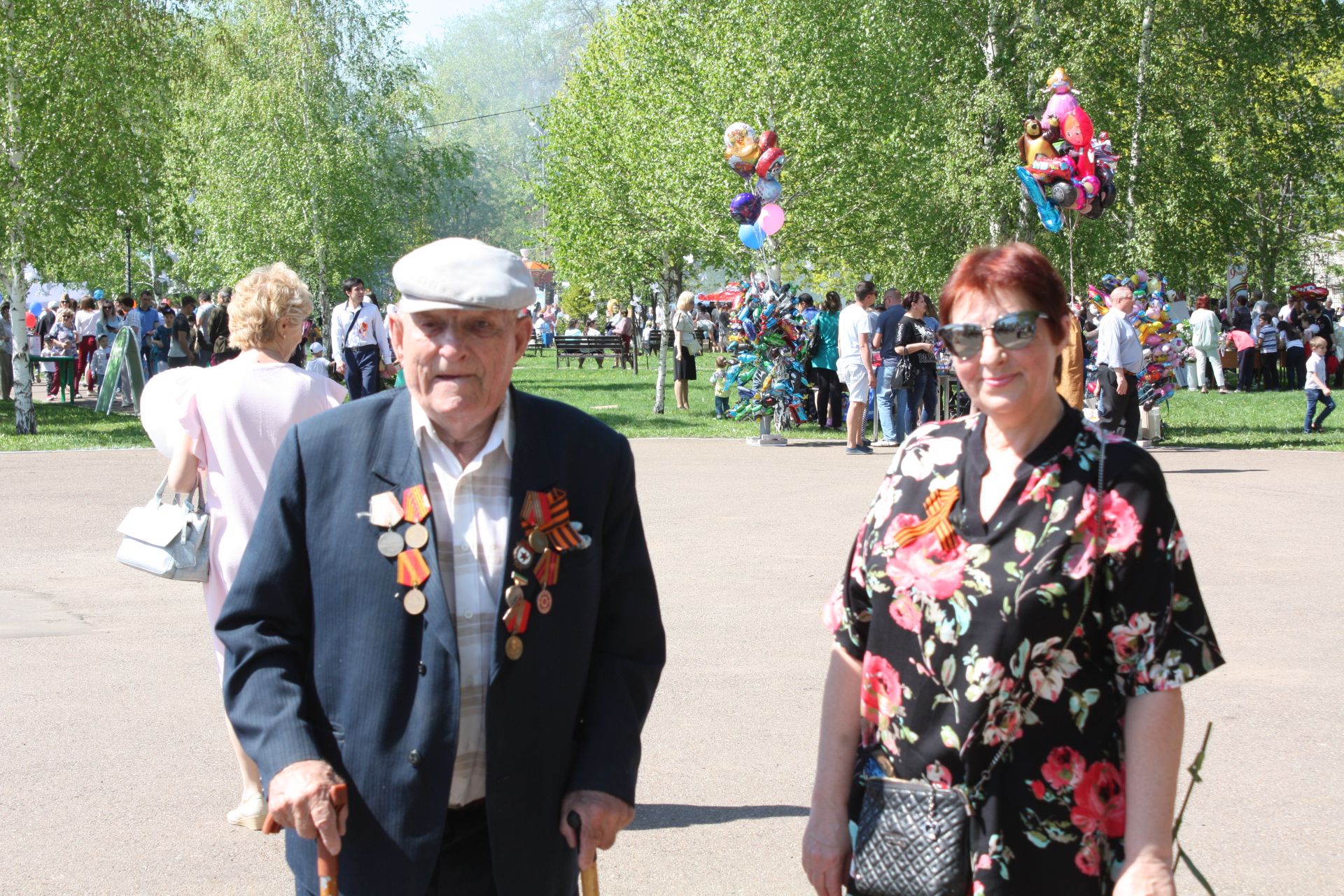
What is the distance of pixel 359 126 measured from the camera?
1571 inches

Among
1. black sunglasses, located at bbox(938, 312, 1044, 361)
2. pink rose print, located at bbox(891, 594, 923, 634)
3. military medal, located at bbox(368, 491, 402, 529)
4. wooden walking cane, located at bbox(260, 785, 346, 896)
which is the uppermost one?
black sunglasses, located at bbox(938, 312, 1044, 361)

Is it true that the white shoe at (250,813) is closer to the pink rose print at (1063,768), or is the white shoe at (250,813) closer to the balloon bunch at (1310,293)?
the pink rose print at (1063,768)

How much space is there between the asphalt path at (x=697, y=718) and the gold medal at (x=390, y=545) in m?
2.26

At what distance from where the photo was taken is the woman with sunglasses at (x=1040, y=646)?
8.17ft

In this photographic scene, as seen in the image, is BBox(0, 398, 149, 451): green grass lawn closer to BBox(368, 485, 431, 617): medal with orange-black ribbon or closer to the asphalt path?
the asphalt path

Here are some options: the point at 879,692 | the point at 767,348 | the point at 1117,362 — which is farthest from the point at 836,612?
the point at 767,348

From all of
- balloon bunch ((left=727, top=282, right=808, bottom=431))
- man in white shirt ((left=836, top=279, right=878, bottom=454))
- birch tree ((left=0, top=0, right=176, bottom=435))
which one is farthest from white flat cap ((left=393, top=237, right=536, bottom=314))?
birch tree ((left=0, top=0, right=176, bottom=435))

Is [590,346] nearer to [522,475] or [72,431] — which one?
[72,431]

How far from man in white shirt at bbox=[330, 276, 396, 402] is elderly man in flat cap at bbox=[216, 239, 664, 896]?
15798 mm

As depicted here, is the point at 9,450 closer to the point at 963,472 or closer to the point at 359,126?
the point at 963,472

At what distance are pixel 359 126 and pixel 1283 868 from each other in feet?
126

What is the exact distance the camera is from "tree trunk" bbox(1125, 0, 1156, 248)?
32219 millimetres

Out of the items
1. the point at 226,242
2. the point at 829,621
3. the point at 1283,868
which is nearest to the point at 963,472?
the point at 829,621

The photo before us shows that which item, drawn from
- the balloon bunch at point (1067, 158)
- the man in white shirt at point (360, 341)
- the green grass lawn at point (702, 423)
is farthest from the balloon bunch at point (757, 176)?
the man in white shirt at point (360, 341)
